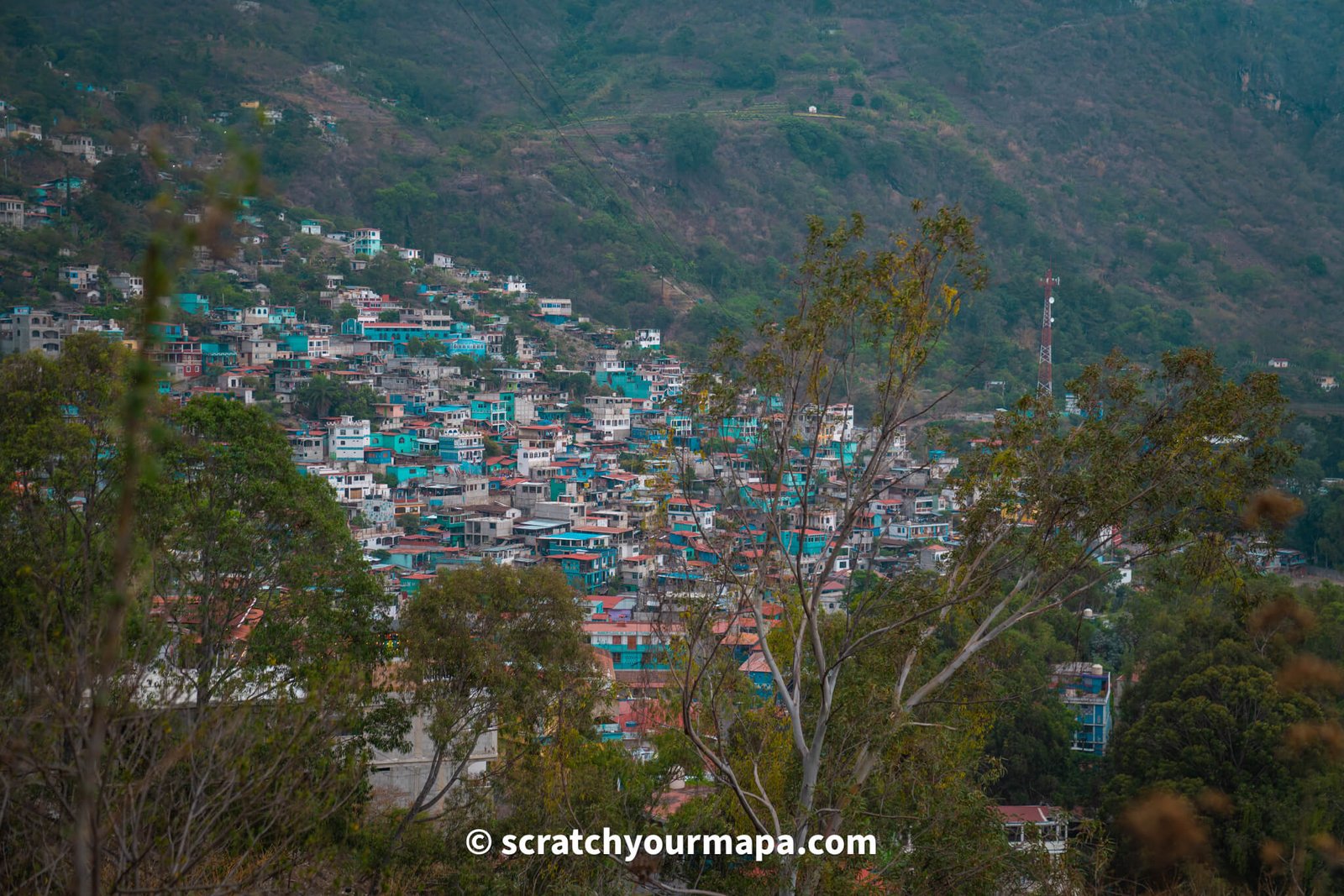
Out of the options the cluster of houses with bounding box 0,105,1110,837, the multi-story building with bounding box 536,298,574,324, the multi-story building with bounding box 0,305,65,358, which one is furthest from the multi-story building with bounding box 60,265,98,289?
the multi-story building with bounding box 536,298,574,324

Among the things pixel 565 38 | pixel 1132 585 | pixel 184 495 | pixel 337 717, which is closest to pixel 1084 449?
pixel 337 717

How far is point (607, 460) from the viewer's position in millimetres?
19016

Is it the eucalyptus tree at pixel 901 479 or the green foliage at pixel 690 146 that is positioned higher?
the green foliage at pixel 690 146

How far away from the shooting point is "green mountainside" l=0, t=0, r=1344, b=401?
30000 millimetres

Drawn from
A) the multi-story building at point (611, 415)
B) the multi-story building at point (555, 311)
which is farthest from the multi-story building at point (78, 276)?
the multi-story building at point (555, 311)

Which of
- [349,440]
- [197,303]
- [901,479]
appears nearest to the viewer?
[901,479]

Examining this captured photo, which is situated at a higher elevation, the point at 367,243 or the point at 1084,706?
the point at 367,243

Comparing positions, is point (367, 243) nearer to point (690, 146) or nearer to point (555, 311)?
point (555, 311)

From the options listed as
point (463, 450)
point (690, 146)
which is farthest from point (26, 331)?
point (690, 146)

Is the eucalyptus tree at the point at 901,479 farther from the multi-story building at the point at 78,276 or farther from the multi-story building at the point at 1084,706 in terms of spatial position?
the multi-story building at the point at 78,276

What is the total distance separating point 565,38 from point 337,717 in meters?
48.9

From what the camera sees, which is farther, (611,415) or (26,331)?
(611,415)

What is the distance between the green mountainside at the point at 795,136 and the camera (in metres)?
30.0

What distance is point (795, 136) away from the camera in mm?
36219
